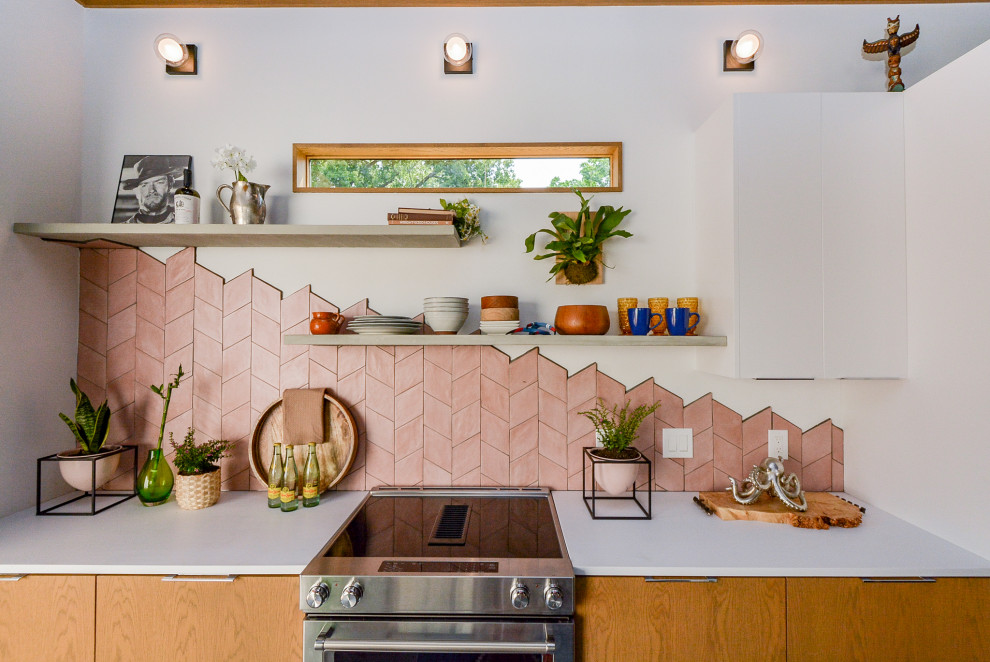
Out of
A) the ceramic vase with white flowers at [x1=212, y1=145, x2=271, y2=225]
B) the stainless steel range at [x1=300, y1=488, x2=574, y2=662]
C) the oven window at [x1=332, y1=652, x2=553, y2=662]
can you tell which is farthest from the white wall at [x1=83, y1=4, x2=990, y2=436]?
the oven window at [x1=332, y1=652, x2=553, y2=662]

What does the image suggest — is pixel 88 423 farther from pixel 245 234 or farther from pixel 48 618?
pixel 245 234

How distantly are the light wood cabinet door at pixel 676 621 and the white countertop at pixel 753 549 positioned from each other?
1.7 inches

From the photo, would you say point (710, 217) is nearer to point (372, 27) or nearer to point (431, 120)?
point (431, 120)

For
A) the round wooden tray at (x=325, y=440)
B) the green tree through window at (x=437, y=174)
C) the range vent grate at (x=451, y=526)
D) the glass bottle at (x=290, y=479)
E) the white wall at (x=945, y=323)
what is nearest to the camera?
the white wall at (x=945, y=323)

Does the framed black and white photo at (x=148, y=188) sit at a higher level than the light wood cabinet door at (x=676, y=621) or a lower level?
higher

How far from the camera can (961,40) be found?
2.00 m

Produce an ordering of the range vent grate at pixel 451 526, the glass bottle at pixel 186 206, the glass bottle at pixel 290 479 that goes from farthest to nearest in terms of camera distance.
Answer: the glass bottle at pixel 186 206 < the glass bottle at pixel 290 479 < the range vent grate at pixel 451 526

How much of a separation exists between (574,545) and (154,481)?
1533mm

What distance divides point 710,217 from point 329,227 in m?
1.40

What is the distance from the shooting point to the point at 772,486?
5.74ft

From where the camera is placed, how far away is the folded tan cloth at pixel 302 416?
193cm

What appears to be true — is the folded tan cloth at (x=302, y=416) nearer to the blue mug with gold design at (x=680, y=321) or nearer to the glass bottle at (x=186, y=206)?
the glass bottle at (x=186, y=206)

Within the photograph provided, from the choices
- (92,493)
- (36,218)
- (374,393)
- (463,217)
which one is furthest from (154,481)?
(463,217)

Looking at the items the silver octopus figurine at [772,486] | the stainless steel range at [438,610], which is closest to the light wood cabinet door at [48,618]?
the stainless steel range at [438,610]
